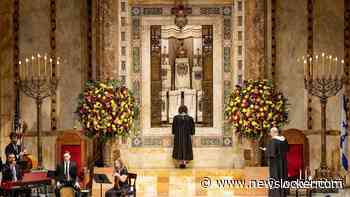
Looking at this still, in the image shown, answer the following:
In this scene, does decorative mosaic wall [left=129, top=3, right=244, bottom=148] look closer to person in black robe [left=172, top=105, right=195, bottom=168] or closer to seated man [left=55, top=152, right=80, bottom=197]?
person in black robe [left=172, top=105, right=195, bottom=168]

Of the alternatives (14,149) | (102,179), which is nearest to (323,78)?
(102,179)

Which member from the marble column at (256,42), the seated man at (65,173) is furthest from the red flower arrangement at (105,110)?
the marble column at (256,42)

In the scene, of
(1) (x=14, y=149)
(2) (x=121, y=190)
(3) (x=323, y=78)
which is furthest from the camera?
(3) (x=323, y=78)

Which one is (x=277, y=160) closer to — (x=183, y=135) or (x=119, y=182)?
(x=119, y=182)

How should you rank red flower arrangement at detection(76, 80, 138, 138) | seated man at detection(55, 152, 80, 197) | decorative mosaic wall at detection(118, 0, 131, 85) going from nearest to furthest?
1. seated man at detection(55, 152, 80, 197)
2. red flower arrangement at detection(76, 80, 138, 138)
3. decorative mosaic wall at detection(118, 0, 131, 85)

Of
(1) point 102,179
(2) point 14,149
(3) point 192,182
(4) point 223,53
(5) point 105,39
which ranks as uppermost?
(5) point 105,39

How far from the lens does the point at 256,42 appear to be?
21141 millimetres

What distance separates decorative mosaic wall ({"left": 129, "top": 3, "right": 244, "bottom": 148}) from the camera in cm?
2194

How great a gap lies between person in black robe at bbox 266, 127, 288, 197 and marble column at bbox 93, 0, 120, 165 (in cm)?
480

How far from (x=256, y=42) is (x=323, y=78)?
199cm

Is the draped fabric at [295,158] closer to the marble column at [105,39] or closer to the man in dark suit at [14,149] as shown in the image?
the marble column at [105,39]

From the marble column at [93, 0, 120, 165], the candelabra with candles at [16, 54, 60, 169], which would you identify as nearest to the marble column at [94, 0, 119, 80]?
the marble column at [93, 0, 120, 165]

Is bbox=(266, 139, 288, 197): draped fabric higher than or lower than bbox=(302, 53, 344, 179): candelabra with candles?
lower

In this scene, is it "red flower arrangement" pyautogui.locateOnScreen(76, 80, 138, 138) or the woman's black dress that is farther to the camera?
"red flower arrangement" pyautogui.locateOnScreen(76, 80, 138, 138)
